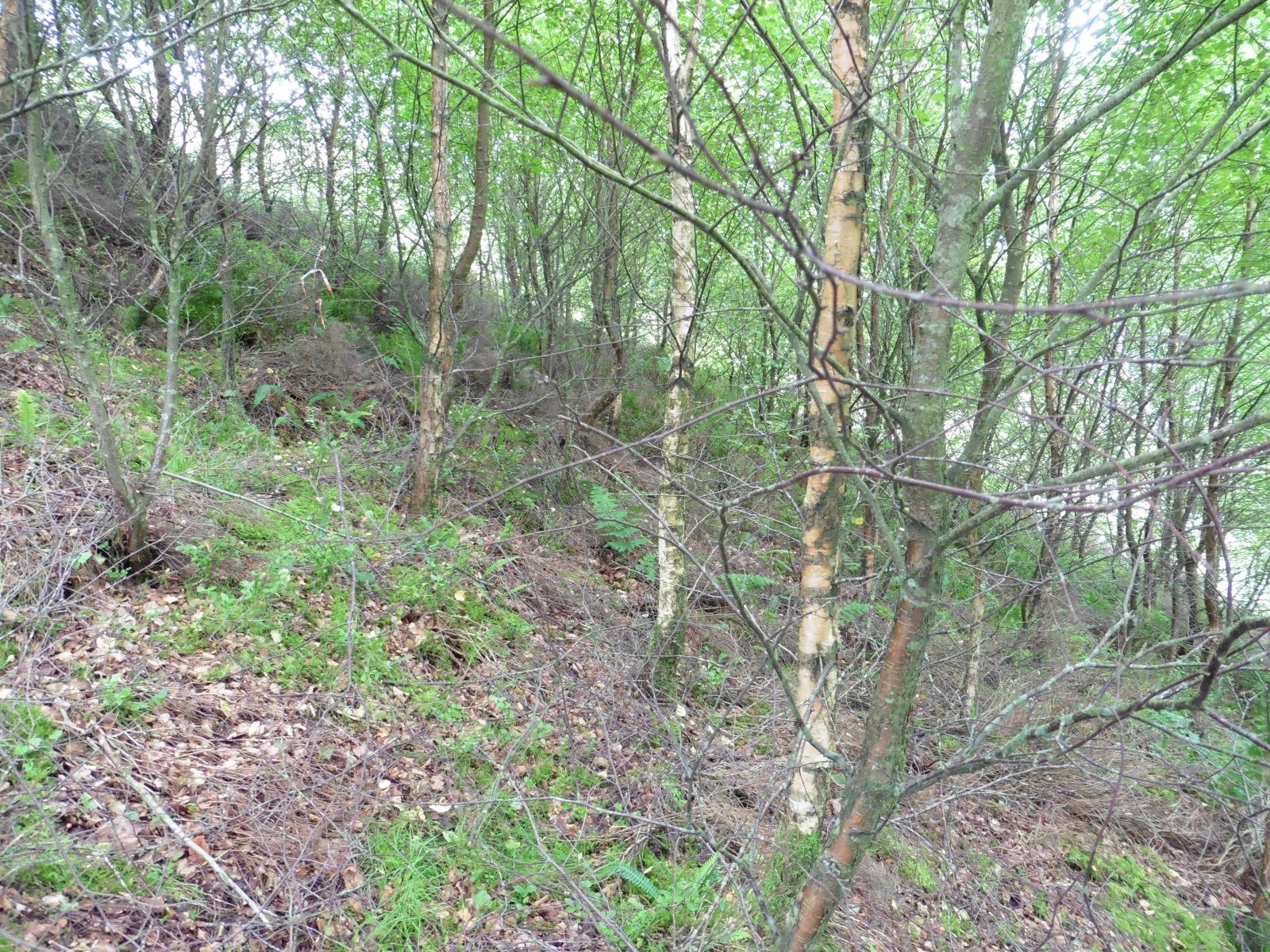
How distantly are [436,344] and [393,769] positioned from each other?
10.6 feet

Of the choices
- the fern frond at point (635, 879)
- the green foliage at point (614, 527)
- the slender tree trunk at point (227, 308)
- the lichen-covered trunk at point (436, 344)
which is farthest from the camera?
the green foliage at point (614, 527)

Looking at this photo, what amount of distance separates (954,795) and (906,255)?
3.95 m

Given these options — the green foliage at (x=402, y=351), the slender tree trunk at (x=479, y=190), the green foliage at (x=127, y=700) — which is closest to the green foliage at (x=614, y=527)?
the slender tree trunk at (x=479, y=190)

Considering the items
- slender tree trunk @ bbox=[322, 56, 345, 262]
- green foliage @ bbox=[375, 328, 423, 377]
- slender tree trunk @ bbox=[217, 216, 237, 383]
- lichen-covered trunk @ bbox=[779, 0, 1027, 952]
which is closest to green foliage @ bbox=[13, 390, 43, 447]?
slender tree trunk @ bbox=[217, 216, 237, 383]

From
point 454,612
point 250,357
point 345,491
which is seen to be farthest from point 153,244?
point 250,357

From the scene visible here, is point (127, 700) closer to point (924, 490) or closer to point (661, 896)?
point (661, 896)

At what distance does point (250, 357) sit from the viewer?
257 inches

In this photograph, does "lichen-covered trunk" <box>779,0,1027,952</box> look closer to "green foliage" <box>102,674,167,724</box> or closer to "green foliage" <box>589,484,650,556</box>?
"green foliage" <box>102,674,167,724</box>

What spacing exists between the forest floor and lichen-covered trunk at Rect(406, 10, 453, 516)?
0.45 m

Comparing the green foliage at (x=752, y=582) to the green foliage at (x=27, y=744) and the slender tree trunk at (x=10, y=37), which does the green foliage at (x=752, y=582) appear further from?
the slender tree trunk at (x=10, y=37)

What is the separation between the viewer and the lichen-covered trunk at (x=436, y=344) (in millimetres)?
4969

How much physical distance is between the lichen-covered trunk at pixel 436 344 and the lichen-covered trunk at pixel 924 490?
4.15 meters

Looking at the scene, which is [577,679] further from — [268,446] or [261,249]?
[261,249]

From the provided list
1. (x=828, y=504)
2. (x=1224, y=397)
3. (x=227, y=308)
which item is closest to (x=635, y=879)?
(x=828, y=504)
